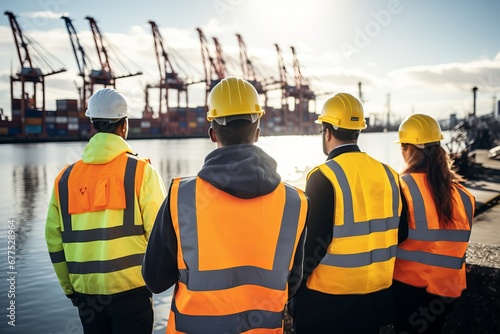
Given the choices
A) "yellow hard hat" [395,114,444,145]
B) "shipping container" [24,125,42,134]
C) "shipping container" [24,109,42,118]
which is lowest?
"yellow hard hat" [395,114,444,145]

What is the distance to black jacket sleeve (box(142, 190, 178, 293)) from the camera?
1583 millimetres

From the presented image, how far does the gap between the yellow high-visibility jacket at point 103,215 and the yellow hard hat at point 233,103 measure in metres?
0.87

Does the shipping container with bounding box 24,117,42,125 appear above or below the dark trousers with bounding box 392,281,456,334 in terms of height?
above

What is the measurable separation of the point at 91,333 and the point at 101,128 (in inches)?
51.7

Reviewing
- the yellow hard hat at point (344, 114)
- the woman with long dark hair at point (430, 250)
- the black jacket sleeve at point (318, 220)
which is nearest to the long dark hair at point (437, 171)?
the woman with long dark hair at point (430, 250)

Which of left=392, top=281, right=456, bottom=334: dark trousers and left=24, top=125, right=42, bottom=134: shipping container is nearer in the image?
left=392, top=281, right=456, bottom=334: dark trousers

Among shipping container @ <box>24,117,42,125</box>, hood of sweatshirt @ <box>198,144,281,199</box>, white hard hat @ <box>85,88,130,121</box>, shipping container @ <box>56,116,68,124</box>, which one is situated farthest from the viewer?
shipping container @ <box>56,116,68,124</box>

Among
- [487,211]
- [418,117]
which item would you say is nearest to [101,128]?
[418,117]

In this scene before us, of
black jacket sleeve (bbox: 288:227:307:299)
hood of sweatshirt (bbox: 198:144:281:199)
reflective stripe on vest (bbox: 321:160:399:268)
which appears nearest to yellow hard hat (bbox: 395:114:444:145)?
reflective stripe on vest (bbox: 321:160:399:268)

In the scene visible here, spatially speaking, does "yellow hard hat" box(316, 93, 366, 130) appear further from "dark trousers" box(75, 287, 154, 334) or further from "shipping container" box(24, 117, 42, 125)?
"shipping container" box(24, 117, 42, 125)

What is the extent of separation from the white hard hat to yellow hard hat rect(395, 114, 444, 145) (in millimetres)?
1991

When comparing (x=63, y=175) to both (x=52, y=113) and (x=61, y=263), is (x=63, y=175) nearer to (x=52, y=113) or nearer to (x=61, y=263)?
(x=61, y=263)

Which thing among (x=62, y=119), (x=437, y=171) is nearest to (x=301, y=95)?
(x=62, y=119)

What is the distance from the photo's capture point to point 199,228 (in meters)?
Result: 1.55
